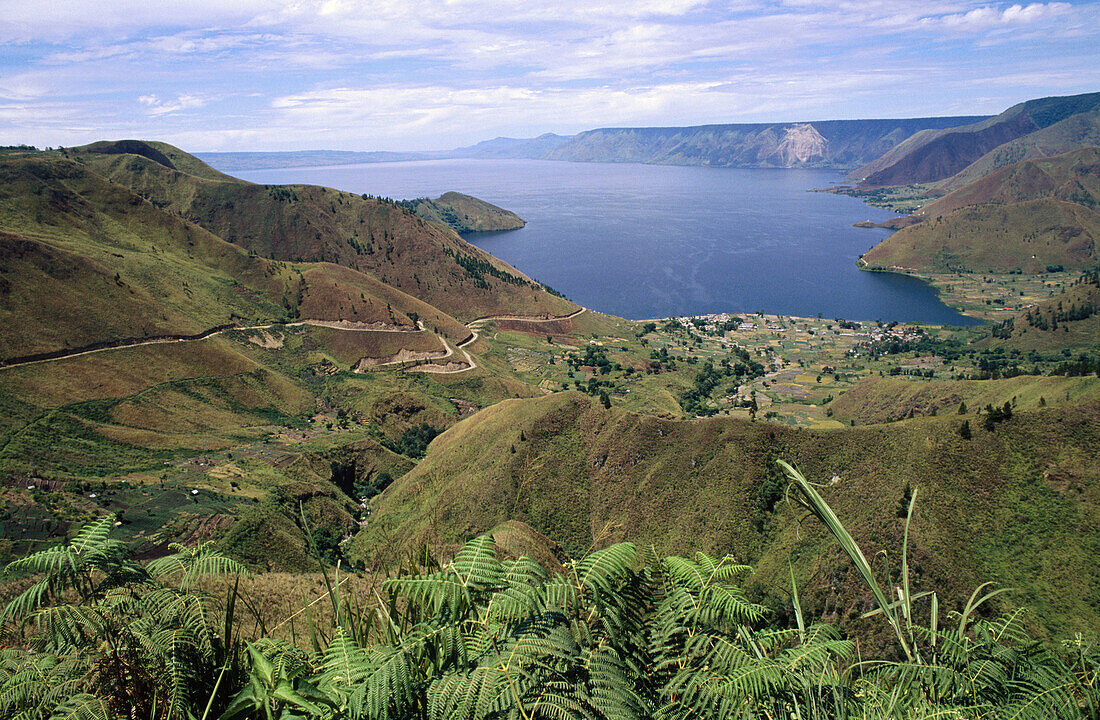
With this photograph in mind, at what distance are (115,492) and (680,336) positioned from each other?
131 meters

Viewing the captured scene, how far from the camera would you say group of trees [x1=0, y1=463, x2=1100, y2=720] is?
13.8 feet

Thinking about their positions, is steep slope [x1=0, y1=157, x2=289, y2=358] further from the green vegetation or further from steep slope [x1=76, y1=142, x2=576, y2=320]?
steep slope [x1=76, y1=142, x2=576, y2=320]

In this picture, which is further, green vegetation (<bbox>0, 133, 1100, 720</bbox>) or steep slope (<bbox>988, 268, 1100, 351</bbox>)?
steep slope (<bbox>988, 268, 1100, 351</bbox>)

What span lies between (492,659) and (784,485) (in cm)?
4465

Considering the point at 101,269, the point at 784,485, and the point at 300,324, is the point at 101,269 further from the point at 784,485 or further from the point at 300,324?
the point at 784,485

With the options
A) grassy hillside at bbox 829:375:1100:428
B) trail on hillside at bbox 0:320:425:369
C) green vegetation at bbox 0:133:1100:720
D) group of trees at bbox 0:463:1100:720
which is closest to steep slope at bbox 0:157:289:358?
green vegetation at bbox 0:133:1100:720

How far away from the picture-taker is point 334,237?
165625mm

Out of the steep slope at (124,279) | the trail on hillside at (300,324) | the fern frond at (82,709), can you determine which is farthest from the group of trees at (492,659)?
the steep slope at (124,279)

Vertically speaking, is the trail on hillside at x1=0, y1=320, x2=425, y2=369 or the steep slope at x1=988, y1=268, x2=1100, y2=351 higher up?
the trail on hillside at x1=0, y1=320, x2=425, y2=369

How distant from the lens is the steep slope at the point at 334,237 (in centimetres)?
15862

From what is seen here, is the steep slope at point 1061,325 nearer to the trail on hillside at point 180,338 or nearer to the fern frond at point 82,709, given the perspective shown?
the trail on hillside at point 180,338

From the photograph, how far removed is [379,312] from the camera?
12325 cm

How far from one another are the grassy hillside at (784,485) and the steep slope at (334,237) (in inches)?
3908

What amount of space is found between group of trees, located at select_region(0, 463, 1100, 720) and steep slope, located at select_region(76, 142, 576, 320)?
15081 centimetres
